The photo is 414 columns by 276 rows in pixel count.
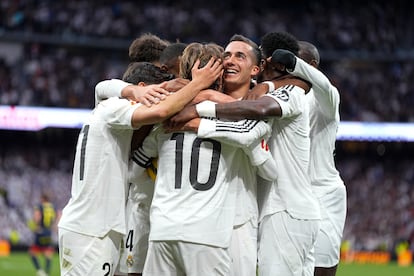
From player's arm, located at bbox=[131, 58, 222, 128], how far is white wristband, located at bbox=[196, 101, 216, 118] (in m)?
0.09

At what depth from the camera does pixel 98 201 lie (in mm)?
6129

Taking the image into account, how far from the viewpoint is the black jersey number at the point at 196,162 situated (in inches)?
220

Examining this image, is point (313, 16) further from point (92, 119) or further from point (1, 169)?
point (92, 119)

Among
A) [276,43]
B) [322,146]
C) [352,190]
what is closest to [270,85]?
[276,43]

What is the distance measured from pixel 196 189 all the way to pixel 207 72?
850mm

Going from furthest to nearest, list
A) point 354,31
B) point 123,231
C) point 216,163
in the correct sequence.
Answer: point 354,31
point 123,231
point 216,163

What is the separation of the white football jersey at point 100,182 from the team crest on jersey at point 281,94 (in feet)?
3.56

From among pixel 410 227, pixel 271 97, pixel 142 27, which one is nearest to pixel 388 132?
pixel 410 227

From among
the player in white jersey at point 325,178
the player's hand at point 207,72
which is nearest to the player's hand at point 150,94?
the player's hand at point 207,72

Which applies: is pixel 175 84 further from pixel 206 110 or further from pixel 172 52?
pixel 172 52

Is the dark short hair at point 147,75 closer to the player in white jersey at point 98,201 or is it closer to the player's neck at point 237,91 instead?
the player in white jersey at point 98,201

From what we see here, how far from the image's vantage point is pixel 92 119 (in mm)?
6250

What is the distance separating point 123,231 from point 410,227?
83.7ft

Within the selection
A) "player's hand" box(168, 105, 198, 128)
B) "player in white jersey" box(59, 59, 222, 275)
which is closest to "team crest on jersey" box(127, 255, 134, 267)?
"player in white jersey" box(59, 59, 222, 275)
